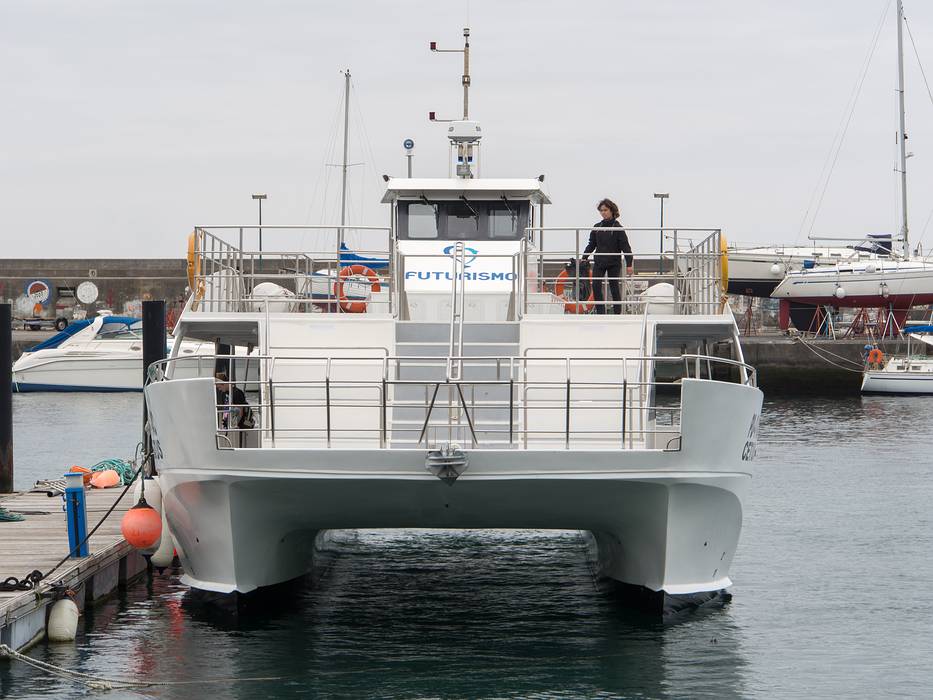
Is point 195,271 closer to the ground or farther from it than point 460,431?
farther from it

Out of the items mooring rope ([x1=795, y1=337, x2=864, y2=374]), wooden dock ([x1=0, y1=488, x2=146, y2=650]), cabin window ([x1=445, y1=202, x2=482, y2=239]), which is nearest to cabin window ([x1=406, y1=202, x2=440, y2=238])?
cabin window ([x1=445, y1=202, x2=482, y2=239])

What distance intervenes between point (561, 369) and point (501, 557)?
465 cm

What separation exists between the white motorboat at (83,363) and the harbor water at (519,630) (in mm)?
32656

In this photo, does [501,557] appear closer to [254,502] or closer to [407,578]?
[407,578]

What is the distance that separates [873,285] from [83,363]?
32.4m

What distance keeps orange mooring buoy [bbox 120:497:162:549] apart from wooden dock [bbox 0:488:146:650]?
0.45 meters

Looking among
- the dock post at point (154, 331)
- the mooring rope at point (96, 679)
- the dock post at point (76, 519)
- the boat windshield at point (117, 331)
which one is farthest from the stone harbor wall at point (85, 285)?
the mooring rope at point (96, 679)

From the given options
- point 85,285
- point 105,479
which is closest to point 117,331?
point 85,285

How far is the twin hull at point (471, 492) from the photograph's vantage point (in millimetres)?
11367

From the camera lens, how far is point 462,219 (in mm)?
15977

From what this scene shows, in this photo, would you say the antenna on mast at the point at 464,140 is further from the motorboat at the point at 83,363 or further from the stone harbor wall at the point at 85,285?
the stone harbor wall at the point at 85,285

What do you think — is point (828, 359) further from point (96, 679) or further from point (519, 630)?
point (96, 679)

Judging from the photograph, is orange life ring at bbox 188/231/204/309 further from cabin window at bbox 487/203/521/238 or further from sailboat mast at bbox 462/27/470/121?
sailboat mast at bbox 462/27/470/121

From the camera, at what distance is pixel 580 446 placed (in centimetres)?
1220
